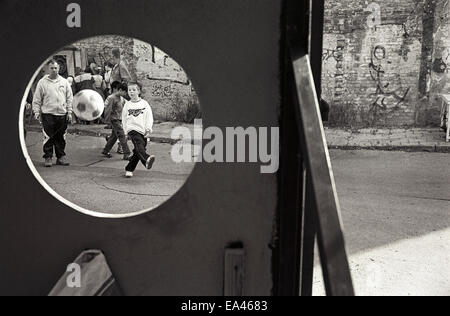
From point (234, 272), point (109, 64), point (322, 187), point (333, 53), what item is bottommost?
point (234, 272)

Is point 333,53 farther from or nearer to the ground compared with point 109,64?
farther from the ground

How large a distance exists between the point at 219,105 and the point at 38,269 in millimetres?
907

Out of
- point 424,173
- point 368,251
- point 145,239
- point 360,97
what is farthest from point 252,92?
point 360,97

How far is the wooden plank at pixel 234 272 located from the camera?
179cm

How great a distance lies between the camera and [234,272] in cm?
181

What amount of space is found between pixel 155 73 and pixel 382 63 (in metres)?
4.87

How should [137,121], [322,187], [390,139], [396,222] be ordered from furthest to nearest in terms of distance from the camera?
[390,139]
[137,121]
[396,222]
[322,187]

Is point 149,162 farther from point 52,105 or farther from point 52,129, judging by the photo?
point 52,105

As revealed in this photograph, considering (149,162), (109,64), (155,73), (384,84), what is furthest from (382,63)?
(109,64)

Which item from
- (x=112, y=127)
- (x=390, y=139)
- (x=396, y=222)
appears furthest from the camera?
(x=390, y=139)

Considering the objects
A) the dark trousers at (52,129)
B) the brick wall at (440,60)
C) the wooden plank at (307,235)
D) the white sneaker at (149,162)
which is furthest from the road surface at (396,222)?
the dark trousers at (52,129)

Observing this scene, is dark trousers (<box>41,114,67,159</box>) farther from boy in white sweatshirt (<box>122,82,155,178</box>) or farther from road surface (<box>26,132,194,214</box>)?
boy in white sweatshirt (<box>122,82,155,178</box>)

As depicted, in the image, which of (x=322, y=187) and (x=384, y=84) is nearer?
(x=322, y=187)

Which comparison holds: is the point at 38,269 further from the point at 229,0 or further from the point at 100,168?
the point at 100,168
